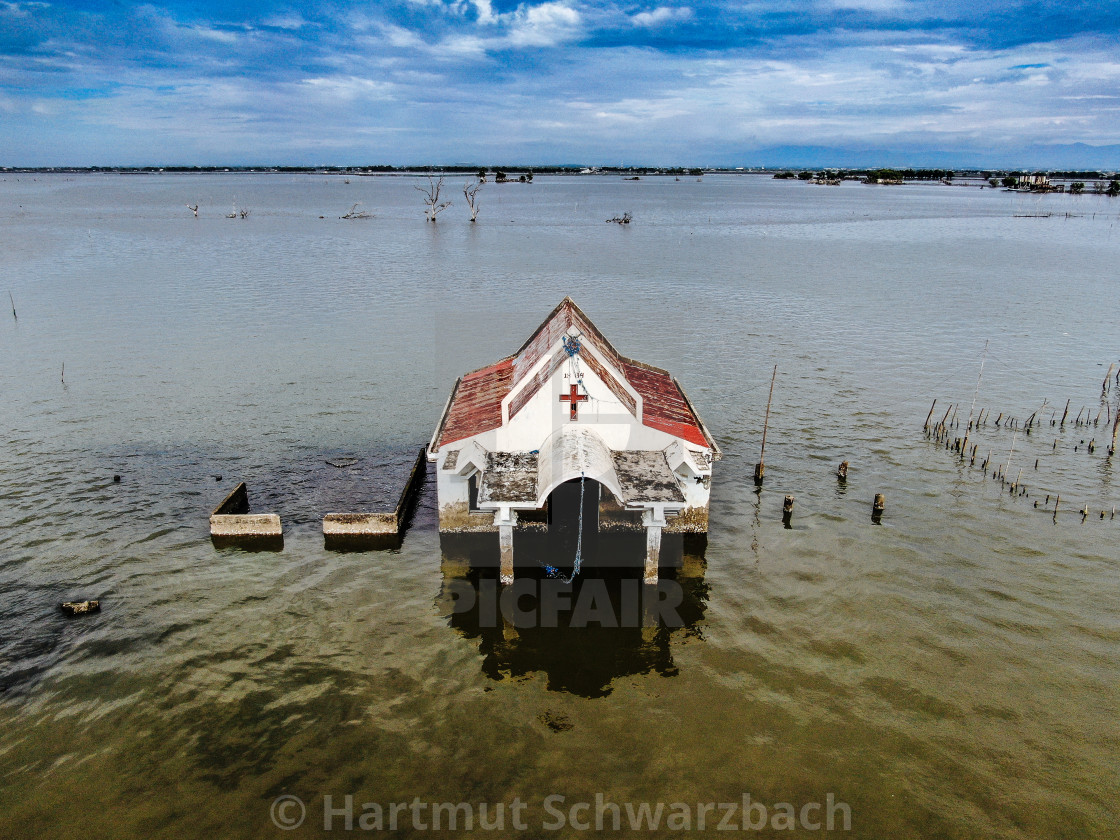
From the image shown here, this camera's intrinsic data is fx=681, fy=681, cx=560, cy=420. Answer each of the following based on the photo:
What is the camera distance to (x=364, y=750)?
15875 millimetres

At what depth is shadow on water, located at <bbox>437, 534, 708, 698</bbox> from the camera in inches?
741

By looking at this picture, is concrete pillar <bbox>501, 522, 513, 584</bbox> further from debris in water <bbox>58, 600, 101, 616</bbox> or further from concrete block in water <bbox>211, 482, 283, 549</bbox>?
debris in water <bbox>58, 600, 101, 616</bbox>

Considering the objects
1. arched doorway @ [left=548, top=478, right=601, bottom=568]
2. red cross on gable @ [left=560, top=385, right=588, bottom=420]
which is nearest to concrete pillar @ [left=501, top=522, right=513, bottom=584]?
arched doorway @ [left=548, top=478, right=601, bottom=568]

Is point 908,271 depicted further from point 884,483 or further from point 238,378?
point 238,378

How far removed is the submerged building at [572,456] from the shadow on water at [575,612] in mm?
868

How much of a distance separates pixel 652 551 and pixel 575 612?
3022 mm

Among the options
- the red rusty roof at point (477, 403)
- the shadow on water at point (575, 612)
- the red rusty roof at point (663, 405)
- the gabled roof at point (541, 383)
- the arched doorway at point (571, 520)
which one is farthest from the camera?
the arched doorway at point (571, 520)

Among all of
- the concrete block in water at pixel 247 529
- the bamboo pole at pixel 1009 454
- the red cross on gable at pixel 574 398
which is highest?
the red cross on gable at pixel 574 398

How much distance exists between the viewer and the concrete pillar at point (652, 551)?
20.7 m

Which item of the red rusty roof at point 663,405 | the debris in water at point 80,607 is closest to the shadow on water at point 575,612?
the red rusty roof at point 663,405

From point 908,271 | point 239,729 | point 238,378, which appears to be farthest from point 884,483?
point 908,271

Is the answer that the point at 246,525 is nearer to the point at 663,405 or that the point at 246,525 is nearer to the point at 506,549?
the point at 506,549

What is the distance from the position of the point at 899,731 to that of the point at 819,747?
2.20 m

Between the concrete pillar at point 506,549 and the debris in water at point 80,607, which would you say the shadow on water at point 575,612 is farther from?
the debris in water at point 80,607
